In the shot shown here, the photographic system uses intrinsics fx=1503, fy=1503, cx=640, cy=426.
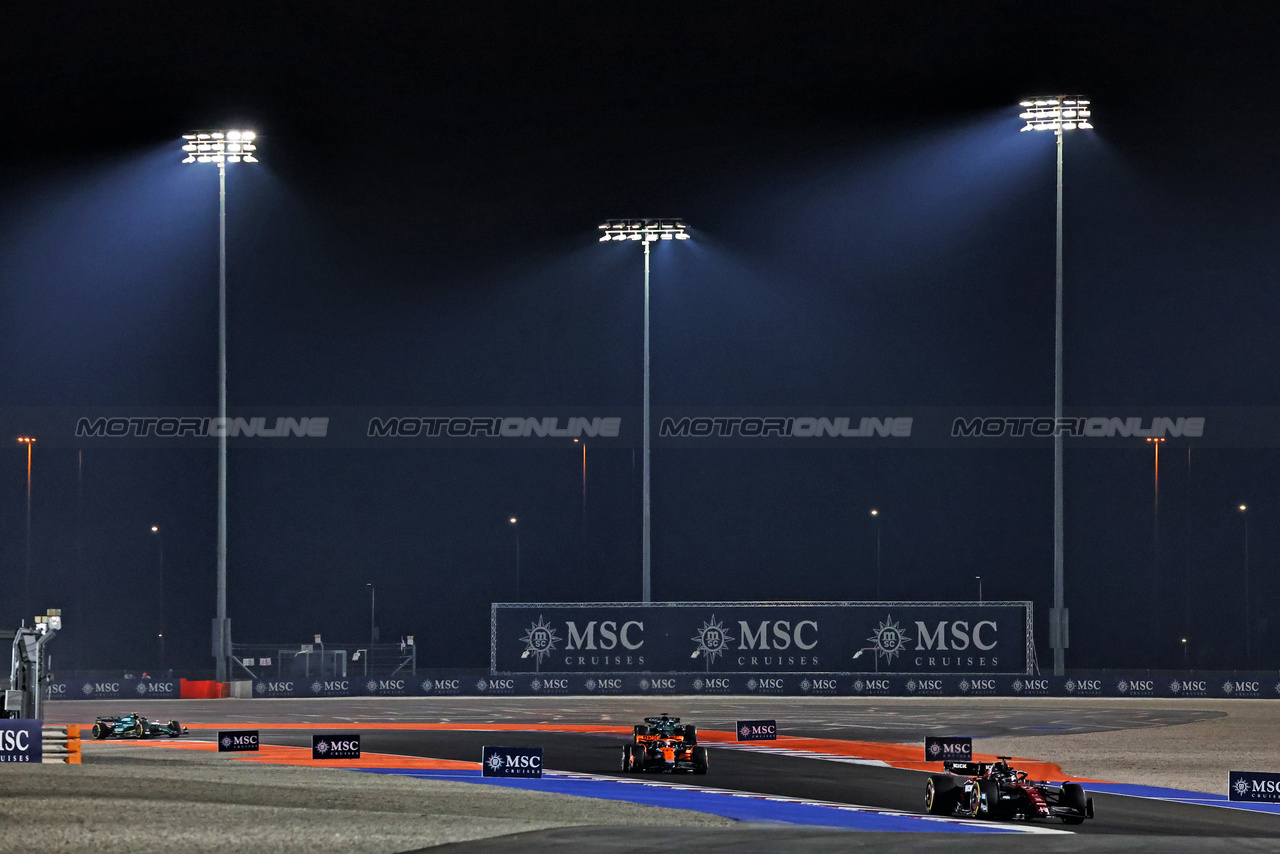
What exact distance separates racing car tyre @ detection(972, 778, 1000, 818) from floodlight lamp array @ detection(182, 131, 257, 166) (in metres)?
43.2

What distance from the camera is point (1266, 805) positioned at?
21.8m

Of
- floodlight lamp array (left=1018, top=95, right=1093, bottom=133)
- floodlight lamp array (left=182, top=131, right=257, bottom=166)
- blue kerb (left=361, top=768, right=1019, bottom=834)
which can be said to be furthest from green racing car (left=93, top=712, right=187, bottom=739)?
floodlight lamp array (left=1018, top=95, right=1093, bottom=133)

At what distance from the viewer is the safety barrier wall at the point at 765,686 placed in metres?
52.1

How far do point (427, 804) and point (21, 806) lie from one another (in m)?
4.73

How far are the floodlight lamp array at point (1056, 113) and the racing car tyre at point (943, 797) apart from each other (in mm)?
38466

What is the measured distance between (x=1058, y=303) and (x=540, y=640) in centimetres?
2185

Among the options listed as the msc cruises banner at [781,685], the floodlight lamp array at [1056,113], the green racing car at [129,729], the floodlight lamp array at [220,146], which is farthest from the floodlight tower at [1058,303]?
the green racing car at [129,729]

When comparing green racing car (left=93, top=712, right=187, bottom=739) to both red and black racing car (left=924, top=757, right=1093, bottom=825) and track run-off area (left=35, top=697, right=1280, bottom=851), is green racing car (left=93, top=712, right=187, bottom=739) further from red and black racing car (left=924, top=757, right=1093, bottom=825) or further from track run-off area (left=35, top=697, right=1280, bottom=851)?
red and black racing car (left=924, top=757, right=1093, bottom=825)

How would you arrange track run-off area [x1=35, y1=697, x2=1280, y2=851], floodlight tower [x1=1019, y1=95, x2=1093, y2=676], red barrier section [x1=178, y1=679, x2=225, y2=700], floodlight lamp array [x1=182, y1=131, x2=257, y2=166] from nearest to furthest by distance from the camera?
track run-off area [x1=35, y1=697, x2=1280, y2=851] → floodlight tower [x1=1019, y1=95, x2=1093, y2=676] → red barrier section [x1=178, y1=679, x2=225, y2=700] → floodlight lamp array [x1=182, y1=131, x2=257, y2=166]

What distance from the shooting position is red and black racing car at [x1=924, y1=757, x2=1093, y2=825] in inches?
753

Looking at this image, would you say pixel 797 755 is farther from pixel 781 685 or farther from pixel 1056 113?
pixel 1056 113

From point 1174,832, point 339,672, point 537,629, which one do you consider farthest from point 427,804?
point 339,672

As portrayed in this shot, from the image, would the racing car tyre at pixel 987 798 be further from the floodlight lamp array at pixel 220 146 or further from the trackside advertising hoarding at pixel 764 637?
the floodlight lamp array at pixel 220 146

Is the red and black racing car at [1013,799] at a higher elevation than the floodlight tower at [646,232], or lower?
lower
